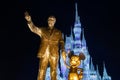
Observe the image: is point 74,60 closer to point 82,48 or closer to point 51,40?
point 51,40

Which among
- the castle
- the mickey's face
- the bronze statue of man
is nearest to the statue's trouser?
the bronze statue of man

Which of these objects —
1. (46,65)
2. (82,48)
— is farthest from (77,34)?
(46,65)

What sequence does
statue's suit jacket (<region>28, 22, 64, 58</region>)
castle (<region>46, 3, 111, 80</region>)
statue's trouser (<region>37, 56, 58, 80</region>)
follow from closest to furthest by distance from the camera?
statue's trouser (<region>37, 56, 58, 80</region>), statue's suit jacket (<region>28, 22, 64, 58</region>), castle (<region>46, 3, 111, 80</region>)

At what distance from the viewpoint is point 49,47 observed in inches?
266

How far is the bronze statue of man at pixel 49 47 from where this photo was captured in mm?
6645

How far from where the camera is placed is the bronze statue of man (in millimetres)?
6645

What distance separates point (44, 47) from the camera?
6.72m

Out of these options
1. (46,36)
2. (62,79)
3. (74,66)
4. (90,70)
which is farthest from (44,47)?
(90,70)

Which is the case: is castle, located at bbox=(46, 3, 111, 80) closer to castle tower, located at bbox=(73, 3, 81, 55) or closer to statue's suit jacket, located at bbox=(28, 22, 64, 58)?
castle tower, located at bbox=(73, 3, 81, 55)

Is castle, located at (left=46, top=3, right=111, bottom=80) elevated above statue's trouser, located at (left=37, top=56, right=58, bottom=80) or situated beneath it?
elevated above

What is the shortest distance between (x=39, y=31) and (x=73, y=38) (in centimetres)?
3158

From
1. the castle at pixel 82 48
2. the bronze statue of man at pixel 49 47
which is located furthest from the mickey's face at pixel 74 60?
the castle at pixel 82 48

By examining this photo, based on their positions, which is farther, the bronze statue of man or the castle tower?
the castle tower

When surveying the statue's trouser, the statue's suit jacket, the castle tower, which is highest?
the castle tower
